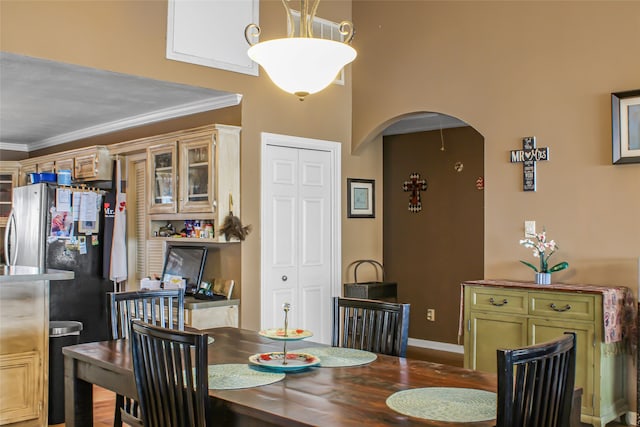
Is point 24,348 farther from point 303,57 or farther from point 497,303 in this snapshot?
point 497,303

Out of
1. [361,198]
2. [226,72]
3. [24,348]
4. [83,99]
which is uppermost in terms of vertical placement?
[226,72]

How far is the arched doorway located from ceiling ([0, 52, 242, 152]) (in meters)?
2.51

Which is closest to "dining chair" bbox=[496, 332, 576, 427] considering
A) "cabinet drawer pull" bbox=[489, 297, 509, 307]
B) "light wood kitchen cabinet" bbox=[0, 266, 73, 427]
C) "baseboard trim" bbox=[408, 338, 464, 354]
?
"cabinet drawer pull" bbox=[489, 297, 509, 307]

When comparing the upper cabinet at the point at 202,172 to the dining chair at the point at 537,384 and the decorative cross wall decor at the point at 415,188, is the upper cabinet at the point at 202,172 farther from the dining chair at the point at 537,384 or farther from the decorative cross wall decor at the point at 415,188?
the dining chair at the point at 537,384

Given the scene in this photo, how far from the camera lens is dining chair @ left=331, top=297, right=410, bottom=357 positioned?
2.98 meters

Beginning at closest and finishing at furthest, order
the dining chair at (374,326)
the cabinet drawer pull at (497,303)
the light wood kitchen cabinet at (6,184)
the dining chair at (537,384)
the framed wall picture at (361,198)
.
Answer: the dining chair at (537,384) → the dining chair at (374,326) → the cabinet drawer pull at (497,303) → the framed wall picture at (361,198) → the light wood kitchen cabinet at (6,184)

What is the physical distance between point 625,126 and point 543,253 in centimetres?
102

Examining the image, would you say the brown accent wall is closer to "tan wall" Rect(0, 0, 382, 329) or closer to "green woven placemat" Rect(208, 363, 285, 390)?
"tan wall" Rect(0, 0, 382, 329)

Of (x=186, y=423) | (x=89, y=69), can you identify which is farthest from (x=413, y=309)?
(x=186, y=423)

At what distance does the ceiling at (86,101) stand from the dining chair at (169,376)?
105 inches

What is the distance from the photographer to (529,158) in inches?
192

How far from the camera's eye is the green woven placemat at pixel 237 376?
7.69 ft

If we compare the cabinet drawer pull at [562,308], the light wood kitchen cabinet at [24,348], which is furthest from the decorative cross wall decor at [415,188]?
the light wood kitchen cabinet at [24,348]

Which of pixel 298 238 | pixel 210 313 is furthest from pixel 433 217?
pixel 210 313
